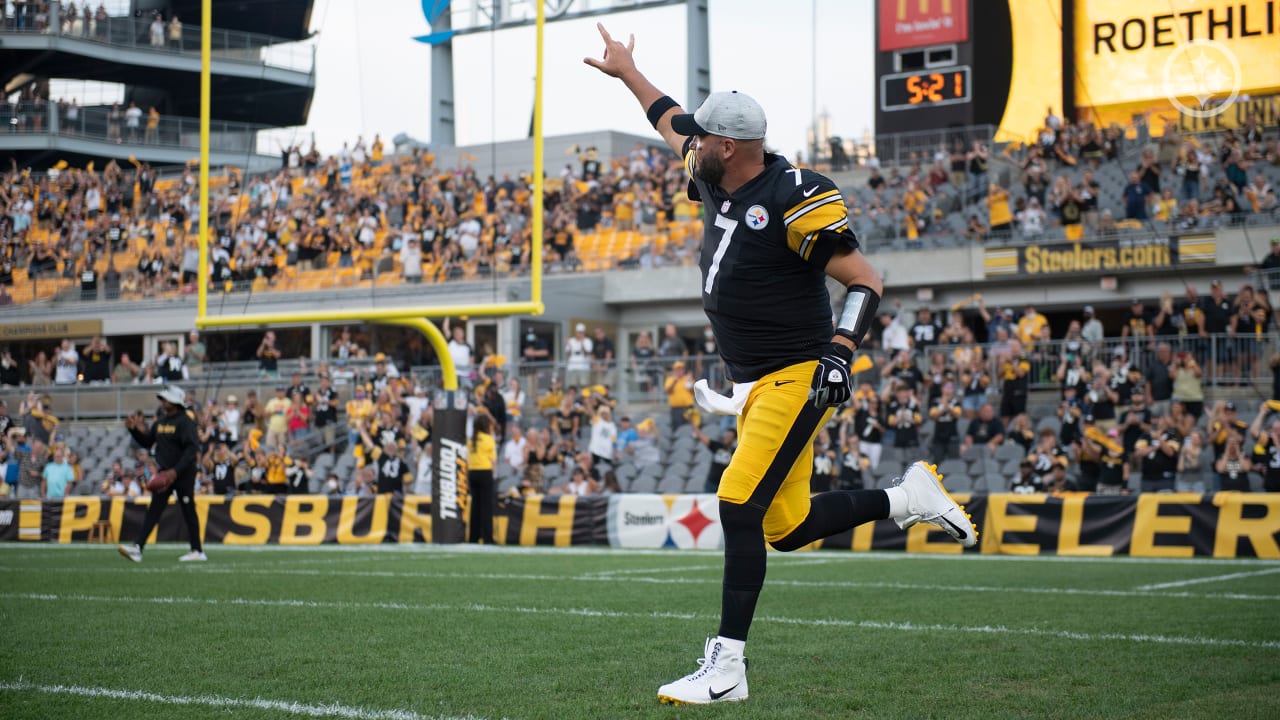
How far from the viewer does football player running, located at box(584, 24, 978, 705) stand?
454 cm

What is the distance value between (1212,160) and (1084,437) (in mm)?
8550

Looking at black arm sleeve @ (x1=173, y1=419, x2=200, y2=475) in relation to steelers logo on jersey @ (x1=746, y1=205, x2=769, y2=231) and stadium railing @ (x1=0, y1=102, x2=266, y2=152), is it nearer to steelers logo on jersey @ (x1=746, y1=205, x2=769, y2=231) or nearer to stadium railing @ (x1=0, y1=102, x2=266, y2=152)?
steelers logo on jersey @ (x1=746, y1=205, x2=769, y2=231)

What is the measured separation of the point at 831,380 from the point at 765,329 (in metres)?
0.48

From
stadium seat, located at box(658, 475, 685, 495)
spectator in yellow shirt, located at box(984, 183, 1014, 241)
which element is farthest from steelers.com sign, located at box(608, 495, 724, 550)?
spectator in yellow shirt, located at box(984, 183, 1014, 241)

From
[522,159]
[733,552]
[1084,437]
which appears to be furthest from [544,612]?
[522,159]

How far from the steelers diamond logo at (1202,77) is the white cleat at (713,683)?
78.7 feet

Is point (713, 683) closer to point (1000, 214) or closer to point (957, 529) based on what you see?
point (957, 529)

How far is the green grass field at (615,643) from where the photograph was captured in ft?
14.3

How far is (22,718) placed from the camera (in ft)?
13.5

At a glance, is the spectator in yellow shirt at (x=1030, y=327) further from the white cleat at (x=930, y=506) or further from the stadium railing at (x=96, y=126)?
the stadium railing at (x=96, y=126)

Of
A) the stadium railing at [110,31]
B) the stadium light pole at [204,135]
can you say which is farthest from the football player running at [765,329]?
the stadium railing at [110,31]

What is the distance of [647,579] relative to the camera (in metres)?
9.59

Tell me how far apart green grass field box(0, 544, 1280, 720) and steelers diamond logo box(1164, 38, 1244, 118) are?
60.0ft

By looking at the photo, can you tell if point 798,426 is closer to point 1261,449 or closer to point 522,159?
point 1261,449
